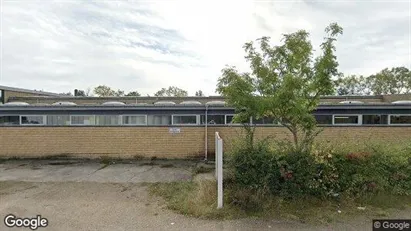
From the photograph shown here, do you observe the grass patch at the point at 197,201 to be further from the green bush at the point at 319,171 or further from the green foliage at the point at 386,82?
the green foliage at the point at 386,82

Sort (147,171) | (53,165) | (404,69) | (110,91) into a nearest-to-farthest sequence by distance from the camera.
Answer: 1. (147,171)
2. (53,165)
3. (404,69)
4. (110,91)

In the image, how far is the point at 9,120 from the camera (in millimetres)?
14391

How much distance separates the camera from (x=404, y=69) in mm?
40406

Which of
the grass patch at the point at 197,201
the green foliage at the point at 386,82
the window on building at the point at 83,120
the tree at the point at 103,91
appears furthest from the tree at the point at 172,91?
the grass patch at the point at 197,201

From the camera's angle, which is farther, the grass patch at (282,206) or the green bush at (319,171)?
the green bush at (319,171)

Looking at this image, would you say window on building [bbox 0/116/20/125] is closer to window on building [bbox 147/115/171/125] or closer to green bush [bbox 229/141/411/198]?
window on building [bbox 147/115/171/125]

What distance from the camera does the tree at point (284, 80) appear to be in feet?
21.7

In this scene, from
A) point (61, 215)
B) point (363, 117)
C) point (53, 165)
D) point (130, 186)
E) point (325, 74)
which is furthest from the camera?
point (363, 117)

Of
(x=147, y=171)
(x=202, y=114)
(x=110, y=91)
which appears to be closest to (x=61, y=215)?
(x=147, y=171)

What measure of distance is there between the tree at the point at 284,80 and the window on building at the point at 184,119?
22.2 ft

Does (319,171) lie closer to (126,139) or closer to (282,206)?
(282,206)

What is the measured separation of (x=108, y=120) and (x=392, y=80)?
42.6m

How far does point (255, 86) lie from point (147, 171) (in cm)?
589

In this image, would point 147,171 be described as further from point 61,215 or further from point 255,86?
point 255,86
